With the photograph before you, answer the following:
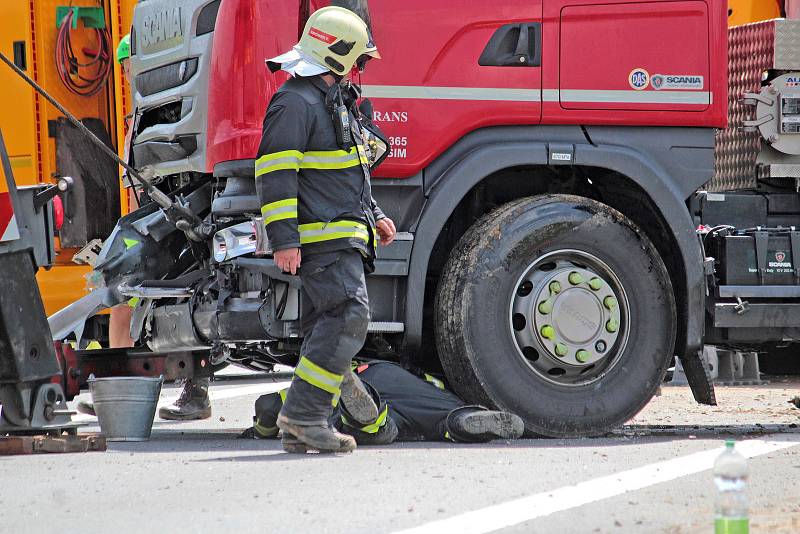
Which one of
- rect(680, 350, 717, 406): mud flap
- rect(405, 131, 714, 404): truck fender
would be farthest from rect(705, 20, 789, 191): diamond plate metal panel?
rect(680, 350, 717, 406): mud flap

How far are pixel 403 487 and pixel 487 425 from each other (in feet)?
4.57

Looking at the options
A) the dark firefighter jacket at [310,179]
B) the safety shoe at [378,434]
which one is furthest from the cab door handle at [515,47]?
the safety shoe at [378,434]

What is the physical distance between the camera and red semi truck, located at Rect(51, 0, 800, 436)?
6.20m

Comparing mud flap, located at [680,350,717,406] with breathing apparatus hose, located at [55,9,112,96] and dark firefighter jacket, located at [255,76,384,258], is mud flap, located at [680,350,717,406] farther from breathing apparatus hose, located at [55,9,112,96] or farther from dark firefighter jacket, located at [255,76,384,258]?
breathing apparatus hose, located at [55,9,112,96]

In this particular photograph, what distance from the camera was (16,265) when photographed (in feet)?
20.1

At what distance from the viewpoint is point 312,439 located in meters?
5.74

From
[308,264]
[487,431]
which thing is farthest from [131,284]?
[487,431]

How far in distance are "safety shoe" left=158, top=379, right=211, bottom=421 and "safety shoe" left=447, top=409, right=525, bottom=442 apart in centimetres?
265

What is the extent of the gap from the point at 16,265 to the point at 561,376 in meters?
2.47

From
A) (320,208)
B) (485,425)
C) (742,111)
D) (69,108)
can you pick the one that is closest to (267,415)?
(485,425)

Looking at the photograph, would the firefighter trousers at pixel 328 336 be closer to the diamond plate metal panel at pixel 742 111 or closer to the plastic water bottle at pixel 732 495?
the diamond plate metal panel at pixel 742 111

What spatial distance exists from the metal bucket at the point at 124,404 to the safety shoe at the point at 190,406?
5.68ft

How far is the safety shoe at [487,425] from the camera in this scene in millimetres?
6094

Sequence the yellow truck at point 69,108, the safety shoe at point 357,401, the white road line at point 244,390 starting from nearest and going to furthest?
the safety shoe at point 357,401 → the white road line at point 244,390 → the yellow truck at point 69,108
